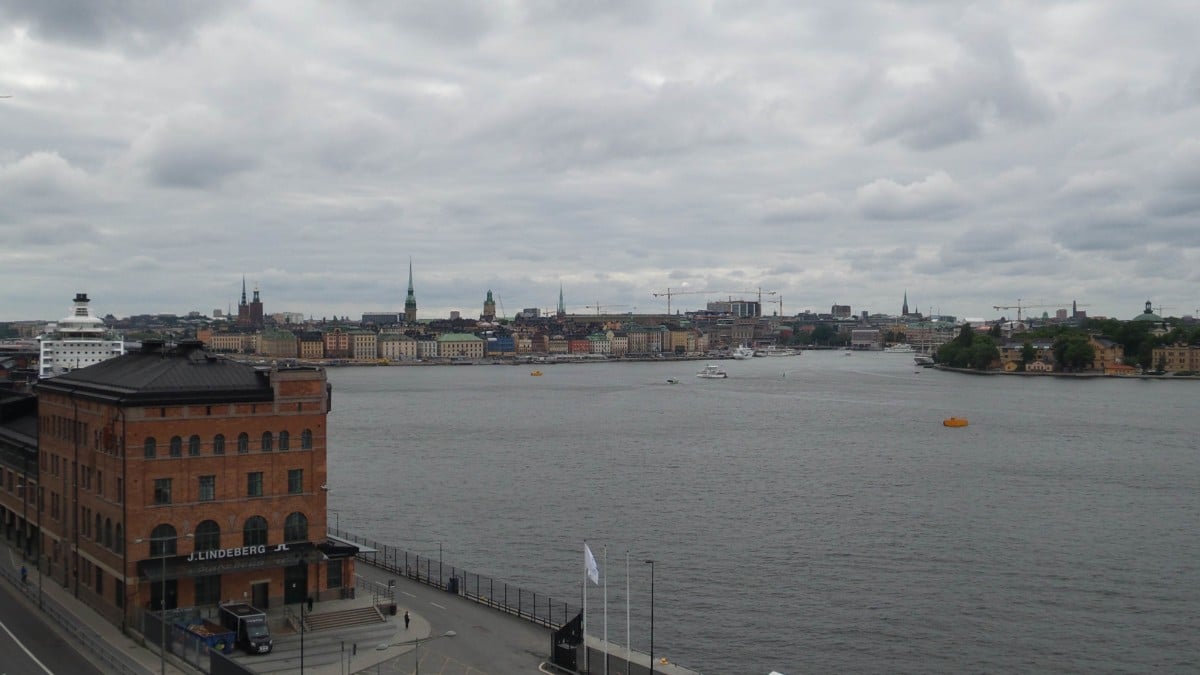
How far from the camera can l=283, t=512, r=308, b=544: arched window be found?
2828cm

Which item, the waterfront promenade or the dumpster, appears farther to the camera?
the dumpster

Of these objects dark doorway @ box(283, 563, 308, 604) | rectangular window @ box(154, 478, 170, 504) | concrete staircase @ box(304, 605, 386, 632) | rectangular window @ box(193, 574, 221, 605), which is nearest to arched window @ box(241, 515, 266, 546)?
dark doorway @ box(283, 563, 308, 604)

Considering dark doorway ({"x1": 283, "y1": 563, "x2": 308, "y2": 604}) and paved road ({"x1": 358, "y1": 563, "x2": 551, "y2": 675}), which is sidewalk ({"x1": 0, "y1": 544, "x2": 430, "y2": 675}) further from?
dark doorway ({"x1": 283, "y1": 563, "x2": 308, "y2": 604})

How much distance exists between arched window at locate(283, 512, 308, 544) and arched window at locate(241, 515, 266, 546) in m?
0.55

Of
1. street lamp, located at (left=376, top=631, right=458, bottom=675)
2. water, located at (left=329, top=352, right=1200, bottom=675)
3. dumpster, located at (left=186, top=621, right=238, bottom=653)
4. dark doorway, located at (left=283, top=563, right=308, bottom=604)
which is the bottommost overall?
water, located at (left=329, top=352, right=1200, bottom=675)

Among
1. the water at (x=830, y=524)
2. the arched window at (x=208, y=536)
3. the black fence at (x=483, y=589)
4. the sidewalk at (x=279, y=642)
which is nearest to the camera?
the sidewalk at (x=279, y=642)

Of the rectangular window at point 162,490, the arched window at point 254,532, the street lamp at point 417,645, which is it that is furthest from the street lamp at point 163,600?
the street lamp at point 417,645

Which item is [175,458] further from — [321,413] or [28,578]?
[28,578]

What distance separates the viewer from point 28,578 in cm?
3144

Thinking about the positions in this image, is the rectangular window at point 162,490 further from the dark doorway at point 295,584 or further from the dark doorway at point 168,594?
the dark doorway at point 295,584

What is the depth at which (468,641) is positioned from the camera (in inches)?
990

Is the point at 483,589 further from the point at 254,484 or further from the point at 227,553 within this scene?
the point at 227,553

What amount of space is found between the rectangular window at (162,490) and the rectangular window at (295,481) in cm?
293

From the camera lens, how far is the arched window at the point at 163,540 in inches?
1046
